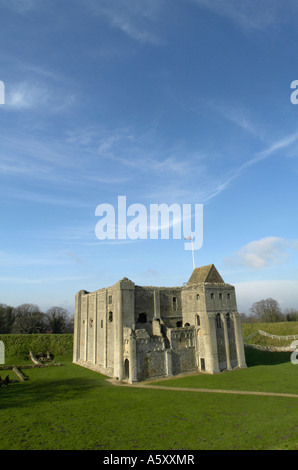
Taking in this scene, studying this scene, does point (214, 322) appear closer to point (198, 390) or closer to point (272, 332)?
point (198, 390)

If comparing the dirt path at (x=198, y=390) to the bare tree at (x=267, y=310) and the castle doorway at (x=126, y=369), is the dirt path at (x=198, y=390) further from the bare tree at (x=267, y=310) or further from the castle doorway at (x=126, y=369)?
the bare tree at (x=267, y=310)

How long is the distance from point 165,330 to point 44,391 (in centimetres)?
1654

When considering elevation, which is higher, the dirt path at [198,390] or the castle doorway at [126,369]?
the castle doorway at [126,369]

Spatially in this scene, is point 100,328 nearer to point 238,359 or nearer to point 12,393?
point 12,393

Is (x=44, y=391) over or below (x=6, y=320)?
below

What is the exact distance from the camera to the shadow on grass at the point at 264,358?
42656 mm

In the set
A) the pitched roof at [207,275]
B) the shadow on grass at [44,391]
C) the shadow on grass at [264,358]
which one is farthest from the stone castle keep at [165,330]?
the shadow on grass at [264,358]

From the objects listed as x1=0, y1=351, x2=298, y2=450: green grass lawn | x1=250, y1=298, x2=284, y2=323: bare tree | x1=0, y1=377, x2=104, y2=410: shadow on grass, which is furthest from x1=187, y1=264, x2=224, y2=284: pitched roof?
x1=250, y1=298, x2=284, y2=323: bare tree

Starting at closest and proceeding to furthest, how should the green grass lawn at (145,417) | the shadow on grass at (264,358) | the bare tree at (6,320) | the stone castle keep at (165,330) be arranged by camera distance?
the green grass lawn at (145,417) < the stone castle keep at (165,330) < the shadow on grass at (264,358) < the bare tree at (6,320)

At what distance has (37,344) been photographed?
55.0m

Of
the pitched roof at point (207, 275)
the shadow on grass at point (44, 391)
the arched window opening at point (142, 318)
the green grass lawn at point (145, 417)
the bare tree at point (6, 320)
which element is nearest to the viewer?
the green grass lawn at point (145, 417)

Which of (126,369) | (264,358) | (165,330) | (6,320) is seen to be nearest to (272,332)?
(264,358)

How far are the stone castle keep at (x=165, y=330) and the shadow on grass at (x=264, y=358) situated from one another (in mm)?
5063

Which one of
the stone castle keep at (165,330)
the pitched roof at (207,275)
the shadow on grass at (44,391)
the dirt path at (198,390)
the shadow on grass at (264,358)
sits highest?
the pitched roof at (207,275)
